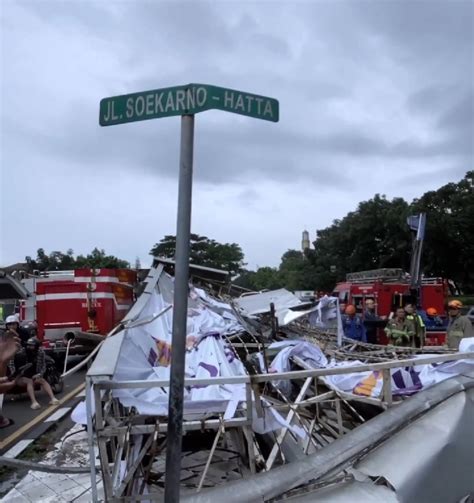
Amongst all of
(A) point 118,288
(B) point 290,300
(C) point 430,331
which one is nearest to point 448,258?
(C) point 430,331

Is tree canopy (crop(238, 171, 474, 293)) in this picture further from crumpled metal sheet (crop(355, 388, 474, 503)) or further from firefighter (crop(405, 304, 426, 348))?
crumpled metal sheet (crop(355, 388, 474, 503))

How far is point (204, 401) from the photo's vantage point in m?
3.27

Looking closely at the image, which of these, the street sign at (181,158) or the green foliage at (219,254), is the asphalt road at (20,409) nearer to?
the street sign at (181,158)

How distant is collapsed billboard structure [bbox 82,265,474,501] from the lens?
272cm

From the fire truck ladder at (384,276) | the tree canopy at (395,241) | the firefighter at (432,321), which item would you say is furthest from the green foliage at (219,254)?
the firefighter at (432,321)

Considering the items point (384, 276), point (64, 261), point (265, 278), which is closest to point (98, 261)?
point (64, 261)

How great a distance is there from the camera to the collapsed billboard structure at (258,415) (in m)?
2.72

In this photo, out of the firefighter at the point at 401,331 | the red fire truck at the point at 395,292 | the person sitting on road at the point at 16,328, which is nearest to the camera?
the firefighter at the point at 401,331

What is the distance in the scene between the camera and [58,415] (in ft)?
26.9

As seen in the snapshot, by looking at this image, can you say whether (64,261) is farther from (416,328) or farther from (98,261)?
(416,328)

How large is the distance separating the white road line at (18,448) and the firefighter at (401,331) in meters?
5.96

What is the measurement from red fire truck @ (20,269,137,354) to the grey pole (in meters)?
11.3

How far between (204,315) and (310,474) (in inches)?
132

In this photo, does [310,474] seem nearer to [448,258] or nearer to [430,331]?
[430,331]
